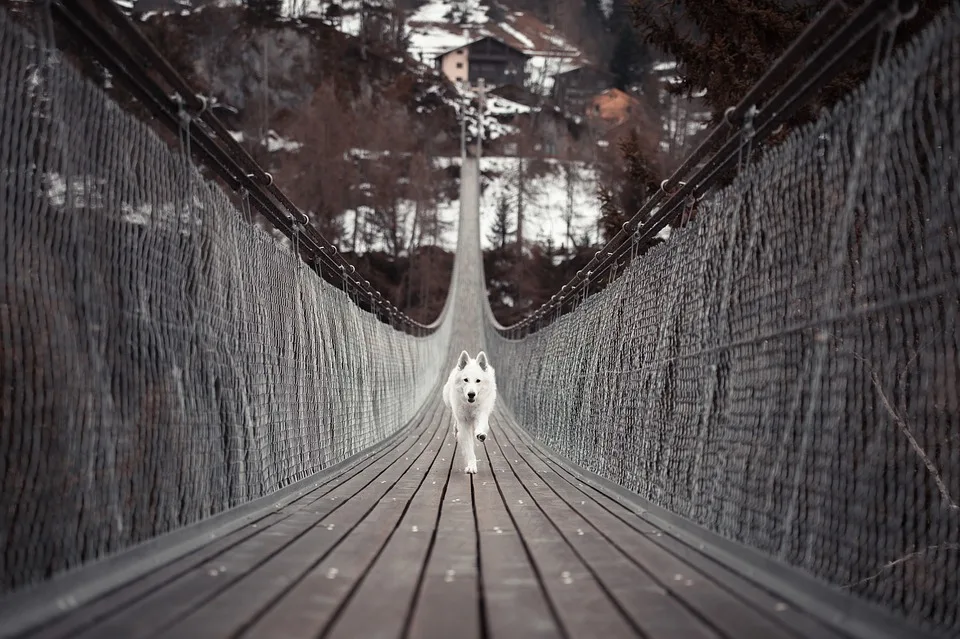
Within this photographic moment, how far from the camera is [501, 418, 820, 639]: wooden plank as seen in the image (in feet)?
4.81

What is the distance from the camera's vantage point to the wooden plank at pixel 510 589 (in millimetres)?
1466

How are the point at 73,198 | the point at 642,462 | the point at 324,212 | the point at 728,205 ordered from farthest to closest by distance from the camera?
the point at 324,212 → the point at 642,462 → the point at 728,205 → the point at 73,198

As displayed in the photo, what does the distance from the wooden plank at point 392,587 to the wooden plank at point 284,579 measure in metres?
0.06

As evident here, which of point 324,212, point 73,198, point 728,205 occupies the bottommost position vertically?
point 73,198

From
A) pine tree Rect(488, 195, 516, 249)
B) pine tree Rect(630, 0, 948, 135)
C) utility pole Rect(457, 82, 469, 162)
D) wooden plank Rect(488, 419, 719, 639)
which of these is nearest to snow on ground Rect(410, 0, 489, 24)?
utility pole Rect(457, 82, 469, 162)

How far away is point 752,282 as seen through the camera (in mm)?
2443

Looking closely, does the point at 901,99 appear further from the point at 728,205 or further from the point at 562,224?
the point at 562,224

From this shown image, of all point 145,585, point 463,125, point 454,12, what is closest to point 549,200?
point 463,125

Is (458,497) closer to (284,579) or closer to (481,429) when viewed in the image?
(481,429)

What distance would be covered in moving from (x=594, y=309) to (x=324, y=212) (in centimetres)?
2097

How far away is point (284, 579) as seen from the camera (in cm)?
181

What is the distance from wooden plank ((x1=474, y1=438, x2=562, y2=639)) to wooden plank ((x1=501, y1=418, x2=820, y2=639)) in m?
0.28

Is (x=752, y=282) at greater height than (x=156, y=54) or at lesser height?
lesser

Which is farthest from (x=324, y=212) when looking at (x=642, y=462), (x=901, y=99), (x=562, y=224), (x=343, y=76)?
(x=901, y=99)
